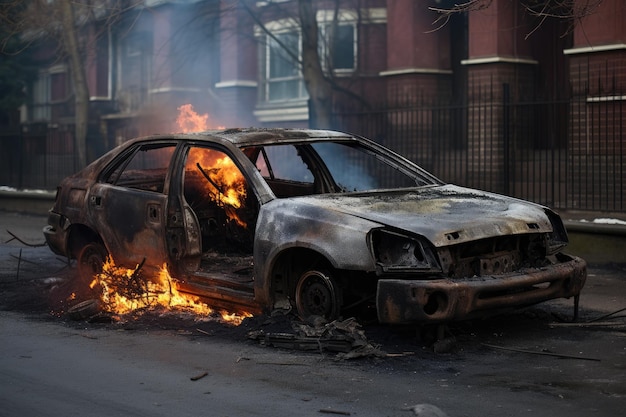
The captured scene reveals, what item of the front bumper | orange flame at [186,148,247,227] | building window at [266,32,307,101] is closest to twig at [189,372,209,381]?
the front bumper

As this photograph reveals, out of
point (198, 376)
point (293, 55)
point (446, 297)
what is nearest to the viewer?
point (198, 376)

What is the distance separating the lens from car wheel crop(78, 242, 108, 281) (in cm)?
921

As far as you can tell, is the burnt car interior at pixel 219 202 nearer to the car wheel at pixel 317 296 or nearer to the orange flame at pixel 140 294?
the orange flame at pixel 140 294

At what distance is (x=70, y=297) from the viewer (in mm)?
9055

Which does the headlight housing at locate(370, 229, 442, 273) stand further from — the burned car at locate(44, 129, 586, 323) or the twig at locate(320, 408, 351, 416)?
the twig at locate(320, 408, 351, 416)

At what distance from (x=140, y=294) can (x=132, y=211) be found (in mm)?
710

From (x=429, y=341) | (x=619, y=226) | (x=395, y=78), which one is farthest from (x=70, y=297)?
(x=395, y=78)

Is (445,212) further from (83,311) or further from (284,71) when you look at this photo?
(284,71)

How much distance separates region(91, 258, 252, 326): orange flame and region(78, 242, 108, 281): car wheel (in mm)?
321

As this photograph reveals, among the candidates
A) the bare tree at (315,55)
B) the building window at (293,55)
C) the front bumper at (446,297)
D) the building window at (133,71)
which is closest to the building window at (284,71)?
the building window at (293,55)

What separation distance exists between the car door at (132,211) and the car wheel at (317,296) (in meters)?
1.46

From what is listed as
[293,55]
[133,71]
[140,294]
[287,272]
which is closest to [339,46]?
[293,55]

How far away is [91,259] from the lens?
9.36 m

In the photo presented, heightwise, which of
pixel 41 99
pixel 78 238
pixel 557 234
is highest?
pixel 41 99
